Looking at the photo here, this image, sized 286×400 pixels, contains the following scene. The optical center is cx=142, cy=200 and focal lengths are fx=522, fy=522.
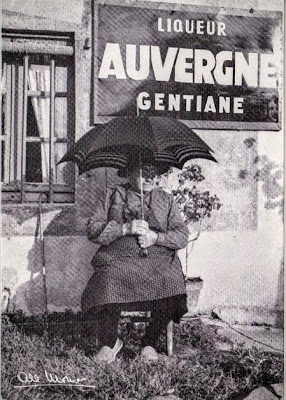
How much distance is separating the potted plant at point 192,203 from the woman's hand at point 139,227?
0.31 metres

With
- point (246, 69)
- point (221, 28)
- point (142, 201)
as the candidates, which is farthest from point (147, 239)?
point (221, 28)

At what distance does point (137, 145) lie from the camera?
116 inches

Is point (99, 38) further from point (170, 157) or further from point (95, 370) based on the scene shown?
point (95, 370)

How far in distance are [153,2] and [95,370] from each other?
224 cm

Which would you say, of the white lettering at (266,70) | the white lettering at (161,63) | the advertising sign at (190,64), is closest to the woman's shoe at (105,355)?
the advertising sign at (190,64)

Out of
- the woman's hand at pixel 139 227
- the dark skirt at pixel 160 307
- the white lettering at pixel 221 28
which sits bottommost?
the dark skirt at pixel 160 307

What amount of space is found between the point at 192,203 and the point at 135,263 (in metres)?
0.55

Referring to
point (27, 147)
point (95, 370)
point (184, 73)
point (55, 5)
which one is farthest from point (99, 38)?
point (95, 370)

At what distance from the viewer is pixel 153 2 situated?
10.5 ft

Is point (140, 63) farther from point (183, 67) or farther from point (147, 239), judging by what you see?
point (147, 239)

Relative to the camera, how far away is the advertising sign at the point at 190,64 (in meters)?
3.18

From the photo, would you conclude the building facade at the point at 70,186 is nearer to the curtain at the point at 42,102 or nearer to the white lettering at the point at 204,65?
the curtain at the point at 42,102

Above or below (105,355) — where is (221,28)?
above
